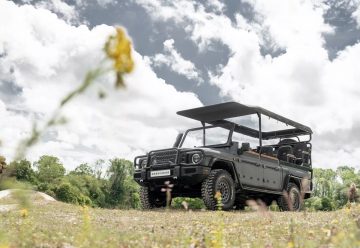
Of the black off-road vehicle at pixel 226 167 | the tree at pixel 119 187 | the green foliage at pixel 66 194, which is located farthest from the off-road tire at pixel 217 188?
the tree at pixel 119 187

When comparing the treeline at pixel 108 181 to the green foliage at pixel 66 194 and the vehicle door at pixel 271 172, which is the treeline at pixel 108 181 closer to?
the green foliage at pixel 66 194

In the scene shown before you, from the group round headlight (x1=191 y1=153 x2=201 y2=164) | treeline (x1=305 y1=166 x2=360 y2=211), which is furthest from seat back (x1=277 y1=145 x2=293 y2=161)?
treeline (x1=305 y1=166 x2=360 y2=211)

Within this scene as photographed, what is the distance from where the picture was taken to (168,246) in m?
4.51

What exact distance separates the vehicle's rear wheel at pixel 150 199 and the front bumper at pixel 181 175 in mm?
585

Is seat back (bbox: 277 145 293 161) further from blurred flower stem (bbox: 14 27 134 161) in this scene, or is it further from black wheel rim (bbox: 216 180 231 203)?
blurred flower stem (bbox: 14 27 134 161)

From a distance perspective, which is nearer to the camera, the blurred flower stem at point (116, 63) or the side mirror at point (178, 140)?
the blurred flower stem at point (116, 63)

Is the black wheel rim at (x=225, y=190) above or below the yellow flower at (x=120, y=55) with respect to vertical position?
above

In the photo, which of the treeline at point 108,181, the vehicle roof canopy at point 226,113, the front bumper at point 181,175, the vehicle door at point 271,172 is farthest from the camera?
the treeline at point 108,181

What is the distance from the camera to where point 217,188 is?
11.8 m

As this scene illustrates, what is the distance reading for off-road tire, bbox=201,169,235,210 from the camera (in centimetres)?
1161

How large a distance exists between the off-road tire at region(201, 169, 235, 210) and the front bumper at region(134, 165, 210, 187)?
0.18 metres

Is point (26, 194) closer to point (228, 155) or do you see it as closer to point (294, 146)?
point (228, 155)

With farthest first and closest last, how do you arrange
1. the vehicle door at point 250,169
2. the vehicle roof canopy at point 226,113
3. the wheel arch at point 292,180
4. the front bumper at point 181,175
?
1. the wheel arch at point 292,180
2. the vehicle roof canopy at point 226,113
3. the vehicle door at point 250,169
4. the front bumper at point 181,175

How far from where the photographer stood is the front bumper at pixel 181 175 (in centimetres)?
1155
